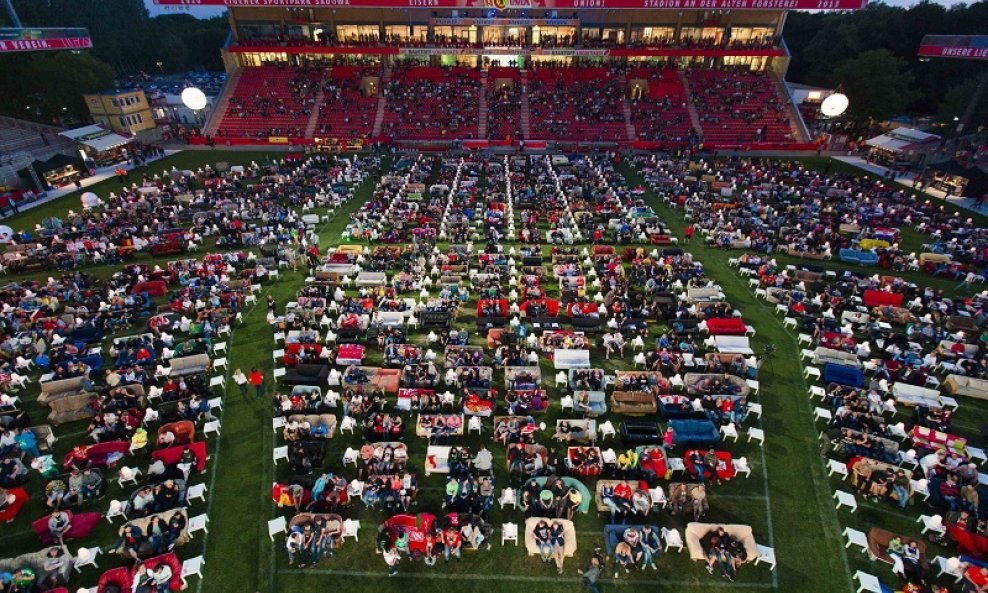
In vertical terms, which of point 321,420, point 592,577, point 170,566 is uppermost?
point 321,420

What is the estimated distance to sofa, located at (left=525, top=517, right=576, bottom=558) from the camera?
1113 centimetres

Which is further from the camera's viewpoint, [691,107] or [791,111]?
[691,107]

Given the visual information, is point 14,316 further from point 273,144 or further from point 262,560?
point 273,144

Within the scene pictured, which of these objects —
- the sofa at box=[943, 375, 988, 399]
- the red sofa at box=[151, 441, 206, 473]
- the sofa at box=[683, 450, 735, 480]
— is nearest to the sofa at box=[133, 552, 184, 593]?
the red sofa at box=[151, 441, 206, 473]

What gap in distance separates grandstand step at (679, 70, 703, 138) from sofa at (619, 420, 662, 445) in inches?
1749

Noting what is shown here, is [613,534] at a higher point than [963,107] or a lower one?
lower

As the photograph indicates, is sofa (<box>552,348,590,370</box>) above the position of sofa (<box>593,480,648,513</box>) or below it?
above

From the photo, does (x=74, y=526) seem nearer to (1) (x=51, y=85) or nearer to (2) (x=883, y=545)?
(2) (x=883, y=545)

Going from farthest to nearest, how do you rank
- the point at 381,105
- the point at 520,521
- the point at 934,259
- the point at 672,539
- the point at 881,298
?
1. the point at 381,105
2. the point at 934,259
3. the point at 881,298
4. the point at 520,521
5. the point at 672,539

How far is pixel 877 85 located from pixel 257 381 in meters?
64.6

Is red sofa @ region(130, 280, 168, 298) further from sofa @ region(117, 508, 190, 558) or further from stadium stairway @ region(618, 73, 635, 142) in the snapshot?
stadium stairway @ region(618, 73, 635, 142)

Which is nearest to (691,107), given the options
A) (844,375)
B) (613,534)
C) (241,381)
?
(844,375)

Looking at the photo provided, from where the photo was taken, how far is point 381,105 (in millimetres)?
53375

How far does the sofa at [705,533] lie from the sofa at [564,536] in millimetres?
2721
